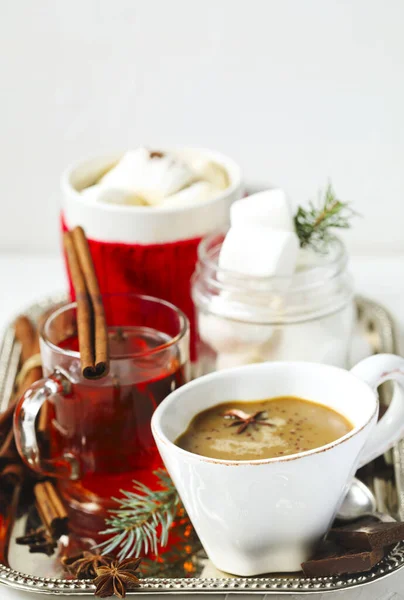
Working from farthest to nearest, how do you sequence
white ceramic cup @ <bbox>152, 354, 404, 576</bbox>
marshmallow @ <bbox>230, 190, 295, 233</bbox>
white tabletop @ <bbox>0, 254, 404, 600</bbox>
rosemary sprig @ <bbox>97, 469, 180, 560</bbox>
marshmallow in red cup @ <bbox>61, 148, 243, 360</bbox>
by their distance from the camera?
1. white tabletop @ <bbox>0, 254, 404, 600</bbox>
2. marshmallow in red cup @ <bbox>61, 148, 243, 360</bbox>
3. marshmallow @ <bbox>230, 190, 295, 233</bbox>
4. rosemary sprig @ <bbox>97, 469, 180, 560</bbox>
5. white ceramic cup @ <bbox>152, 354, 404, 576</bbox>

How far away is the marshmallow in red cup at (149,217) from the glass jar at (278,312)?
7 centimetres

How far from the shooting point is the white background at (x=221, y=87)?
1.29 m

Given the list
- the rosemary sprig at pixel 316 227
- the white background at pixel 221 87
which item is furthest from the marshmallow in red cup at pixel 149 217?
the white background at pixel 221 87

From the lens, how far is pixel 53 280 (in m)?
1.37

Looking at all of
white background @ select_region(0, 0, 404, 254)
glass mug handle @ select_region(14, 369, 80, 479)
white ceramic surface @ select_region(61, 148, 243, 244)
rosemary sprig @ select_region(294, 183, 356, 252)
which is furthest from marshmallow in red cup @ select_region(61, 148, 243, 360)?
white background @ select_region(0, 0, 404, 254)

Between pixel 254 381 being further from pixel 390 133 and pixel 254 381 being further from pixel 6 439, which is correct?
pixel 390 133

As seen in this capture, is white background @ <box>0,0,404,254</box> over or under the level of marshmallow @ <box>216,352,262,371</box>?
over

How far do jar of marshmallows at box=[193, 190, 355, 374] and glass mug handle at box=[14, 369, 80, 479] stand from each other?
0.19 m

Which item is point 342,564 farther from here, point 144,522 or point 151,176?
point 151,176

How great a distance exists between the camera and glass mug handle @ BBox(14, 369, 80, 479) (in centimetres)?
74

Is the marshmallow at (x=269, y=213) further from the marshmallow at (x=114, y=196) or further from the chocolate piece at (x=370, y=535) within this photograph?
the chocolate piece at (x=370, y=535)

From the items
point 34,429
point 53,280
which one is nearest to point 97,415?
point 34,429

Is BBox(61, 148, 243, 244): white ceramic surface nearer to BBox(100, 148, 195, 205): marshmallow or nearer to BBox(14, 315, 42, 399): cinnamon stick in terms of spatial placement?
BBox(100, 148, 195, 205): marshmallow

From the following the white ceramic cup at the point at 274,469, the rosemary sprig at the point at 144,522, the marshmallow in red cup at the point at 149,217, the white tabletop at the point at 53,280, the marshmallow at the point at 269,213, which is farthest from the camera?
the white tabletop at the point at 53,280
